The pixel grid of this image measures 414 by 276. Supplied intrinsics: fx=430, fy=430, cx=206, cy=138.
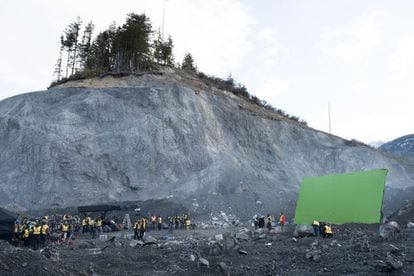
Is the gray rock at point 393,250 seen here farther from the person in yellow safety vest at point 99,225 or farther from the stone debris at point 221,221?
the person in yellow safety vest at point 99,225

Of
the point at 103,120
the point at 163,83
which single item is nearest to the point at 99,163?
the point at 103,120

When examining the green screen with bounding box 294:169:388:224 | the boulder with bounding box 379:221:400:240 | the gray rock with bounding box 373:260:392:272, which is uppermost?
the green screen with bounding box 294:169:388:224

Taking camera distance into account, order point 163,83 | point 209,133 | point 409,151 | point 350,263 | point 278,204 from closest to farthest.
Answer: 1. point 350,263
2. point 278,204
3. point 209,133
4. point 163,83
5. point 409,151

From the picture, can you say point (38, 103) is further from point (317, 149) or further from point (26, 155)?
point (317, 149)

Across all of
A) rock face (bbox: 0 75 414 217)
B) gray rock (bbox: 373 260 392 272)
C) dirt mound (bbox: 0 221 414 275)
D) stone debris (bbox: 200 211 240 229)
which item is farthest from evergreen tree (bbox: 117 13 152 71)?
gray rock (bbox: 373 260 392 272)

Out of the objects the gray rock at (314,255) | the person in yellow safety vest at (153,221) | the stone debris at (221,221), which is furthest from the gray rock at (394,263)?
the person in yellow safety vest at (153,221)

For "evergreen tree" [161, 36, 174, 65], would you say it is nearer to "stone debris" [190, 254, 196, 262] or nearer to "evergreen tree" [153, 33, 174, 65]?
"evergreen tree" [153, 33, 174, 65]

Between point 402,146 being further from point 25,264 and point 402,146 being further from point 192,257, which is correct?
point 25,264

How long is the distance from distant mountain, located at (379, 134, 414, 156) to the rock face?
26.8 m

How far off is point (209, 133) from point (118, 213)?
14618mm

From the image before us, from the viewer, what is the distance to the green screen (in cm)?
2419

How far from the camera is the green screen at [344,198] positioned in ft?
79.4

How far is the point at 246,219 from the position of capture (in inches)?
1303

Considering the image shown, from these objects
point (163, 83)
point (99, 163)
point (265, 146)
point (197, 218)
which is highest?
point (163, 83)
